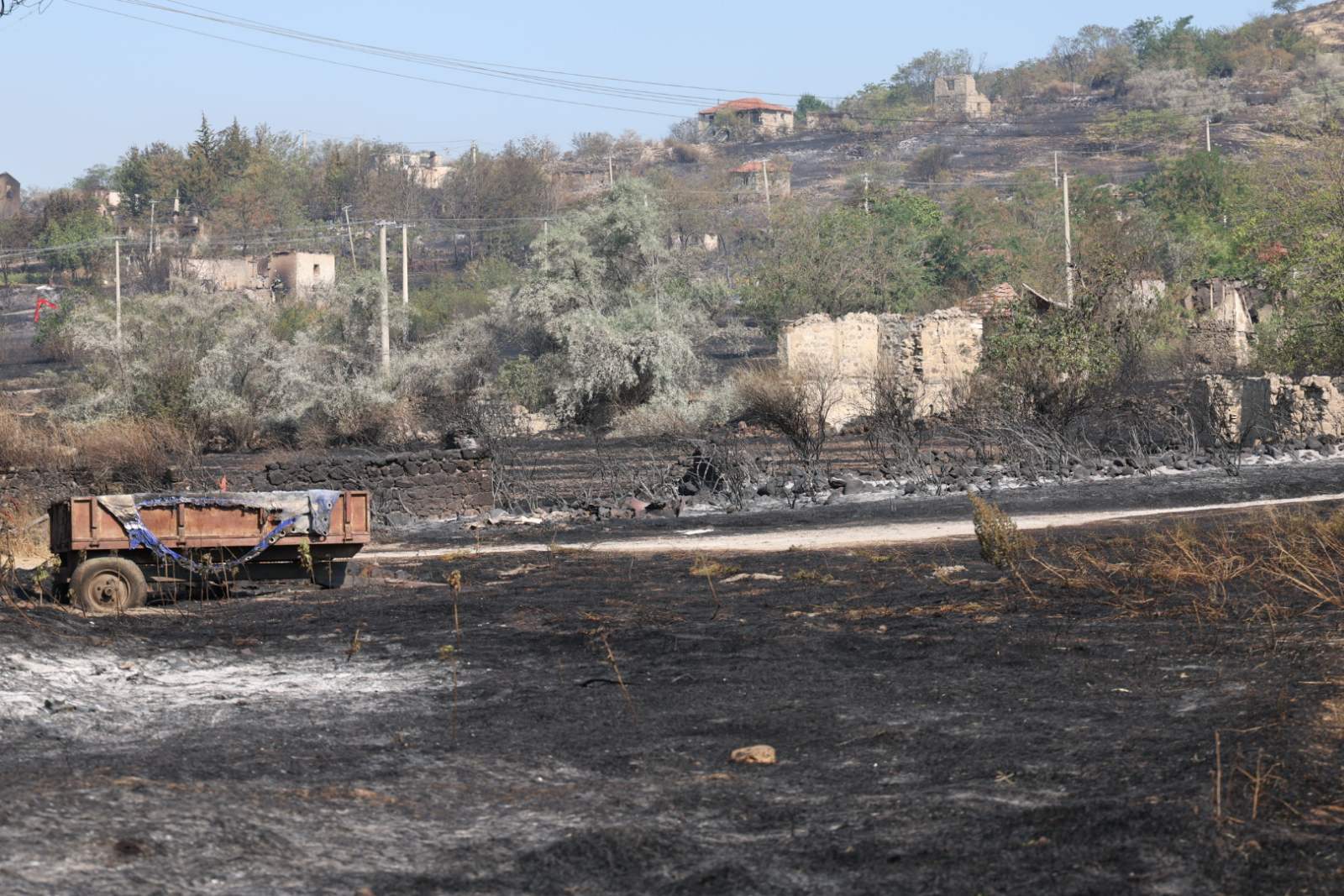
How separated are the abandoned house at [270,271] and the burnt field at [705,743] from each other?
62746mm

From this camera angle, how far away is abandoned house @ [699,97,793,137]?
12675cm

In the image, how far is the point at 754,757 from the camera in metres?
6.45

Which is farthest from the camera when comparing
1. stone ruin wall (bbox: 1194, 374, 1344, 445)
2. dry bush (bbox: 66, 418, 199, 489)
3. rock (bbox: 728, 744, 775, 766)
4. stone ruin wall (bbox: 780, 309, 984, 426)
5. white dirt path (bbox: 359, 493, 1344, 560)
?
stone ruin wall (bbox: 780, 309, 984, 426)

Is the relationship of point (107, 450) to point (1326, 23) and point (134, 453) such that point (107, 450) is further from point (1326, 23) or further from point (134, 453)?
point (1326, 23)

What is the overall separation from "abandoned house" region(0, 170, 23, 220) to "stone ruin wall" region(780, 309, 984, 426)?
257 ft

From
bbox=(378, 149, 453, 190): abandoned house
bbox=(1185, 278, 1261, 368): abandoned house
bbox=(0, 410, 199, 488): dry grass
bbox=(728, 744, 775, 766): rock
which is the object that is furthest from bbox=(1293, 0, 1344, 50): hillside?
bbox=(728, 744, 775, 766): rock

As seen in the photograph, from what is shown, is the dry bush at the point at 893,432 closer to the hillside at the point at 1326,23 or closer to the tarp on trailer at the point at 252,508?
the tarp on trailer at the point at 252,508

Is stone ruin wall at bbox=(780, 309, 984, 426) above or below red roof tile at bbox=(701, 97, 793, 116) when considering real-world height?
below

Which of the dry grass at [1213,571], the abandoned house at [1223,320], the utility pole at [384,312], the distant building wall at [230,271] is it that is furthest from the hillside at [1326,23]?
the dry grass at [1213,571]

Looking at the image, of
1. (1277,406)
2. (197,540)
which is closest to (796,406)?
(1277,406)

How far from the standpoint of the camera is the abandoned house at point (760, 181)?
3588 inches

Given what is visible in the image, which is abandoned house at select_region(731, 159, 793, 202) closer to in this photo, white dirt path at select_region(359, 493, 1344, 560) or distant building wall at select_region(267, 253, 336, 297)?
distant building wall at select_region(267, 253, 336, 297)

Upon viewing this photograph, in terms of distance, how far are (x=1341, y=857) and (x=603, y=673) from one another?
15.4 feet

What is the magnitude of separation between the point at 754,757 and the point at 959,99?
4860 inches
